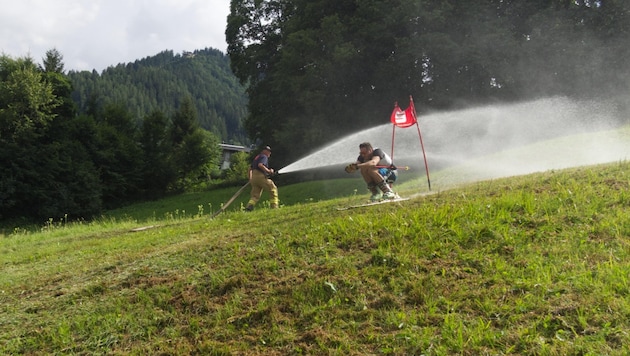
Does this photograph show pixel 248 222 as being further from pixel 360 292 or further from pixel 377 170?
pixel 360 292

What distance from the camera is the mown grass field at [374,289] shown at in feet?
13.5

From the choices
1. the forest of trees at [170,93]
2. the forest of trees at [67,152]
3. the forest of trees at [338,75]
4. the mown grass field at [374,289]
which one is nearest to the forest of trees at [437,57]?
the forest of trees at [338,75]

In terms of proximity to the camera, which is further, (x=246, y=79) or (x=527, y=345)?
(x=246, y=79)

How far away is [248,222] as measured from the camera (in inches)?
406

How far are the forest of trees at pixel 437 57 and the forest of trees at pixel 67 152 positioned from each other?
1673 centimetres

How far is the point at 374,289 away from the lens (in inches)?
198

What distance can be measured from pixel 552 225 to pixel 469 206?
126 centimetres

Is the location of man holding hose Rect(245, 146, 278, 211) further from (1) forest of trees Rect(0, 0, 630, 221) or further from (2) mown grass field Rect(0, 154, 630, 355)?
(1) forest of trees Rect(0, 0, 630, 221)

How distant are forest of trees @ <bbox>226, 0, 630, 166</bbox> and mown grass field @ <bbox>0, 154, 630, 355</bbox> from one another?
67.7 ft

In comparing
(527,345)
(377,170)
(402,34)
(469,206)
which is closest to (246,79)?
(402,34)

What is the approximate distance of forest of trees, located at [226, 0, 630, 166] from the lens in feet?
85.4

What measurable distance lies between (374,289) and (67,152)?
3581 cm

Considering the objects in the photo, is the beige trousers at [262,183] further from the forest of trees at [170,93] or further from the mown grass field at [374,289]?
the forest of trees at [170,93]

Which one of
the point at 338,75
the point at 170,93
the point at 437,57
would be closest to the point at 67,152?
the point at 338,75
